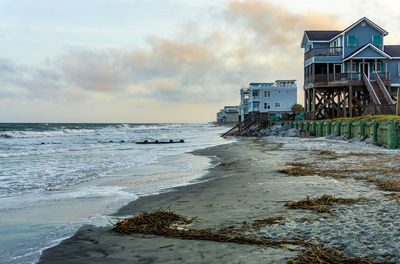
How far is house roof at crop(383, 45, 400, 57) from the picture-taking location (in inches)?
1569

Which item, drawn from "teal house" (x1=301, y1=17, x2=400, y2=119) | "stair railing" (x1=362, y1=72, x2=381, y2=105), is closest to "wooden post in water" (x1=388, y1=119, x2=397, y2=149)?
"stair railing" (x1=362, y1=72, x2=381, y2=105)

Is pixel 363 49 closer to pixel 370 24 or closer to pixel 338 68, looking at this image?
pixel 338 68

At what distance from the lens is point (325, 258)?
3705 mm

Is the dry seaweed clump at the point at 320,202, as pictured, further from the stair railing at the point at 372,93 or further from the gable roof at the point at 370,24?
the gable roof at the point at 370,24

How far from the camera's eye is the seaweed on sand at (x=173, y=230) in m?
4.43

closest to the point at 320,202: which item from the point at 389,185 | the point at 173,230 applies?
the point at 389,185

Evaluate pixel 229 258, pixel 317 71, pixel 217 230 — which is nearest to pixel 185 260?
pixel 229 258

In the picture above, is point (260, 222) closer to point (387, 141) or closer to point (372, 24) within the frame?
point (387, 141)

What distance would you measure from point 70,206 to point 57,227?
173cm

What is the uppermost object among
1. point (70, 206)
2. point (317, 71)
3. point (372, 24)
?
point (372, 24)

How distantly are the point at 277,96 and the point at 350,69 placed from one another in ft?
117

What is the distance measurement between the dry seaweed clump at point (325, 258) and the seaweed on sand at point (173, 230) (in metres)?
0.36

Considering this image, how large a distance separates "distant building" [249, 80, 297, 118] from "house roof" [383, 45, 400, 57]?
94.9 feet

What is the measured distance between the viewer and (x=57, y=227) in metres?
5.72
